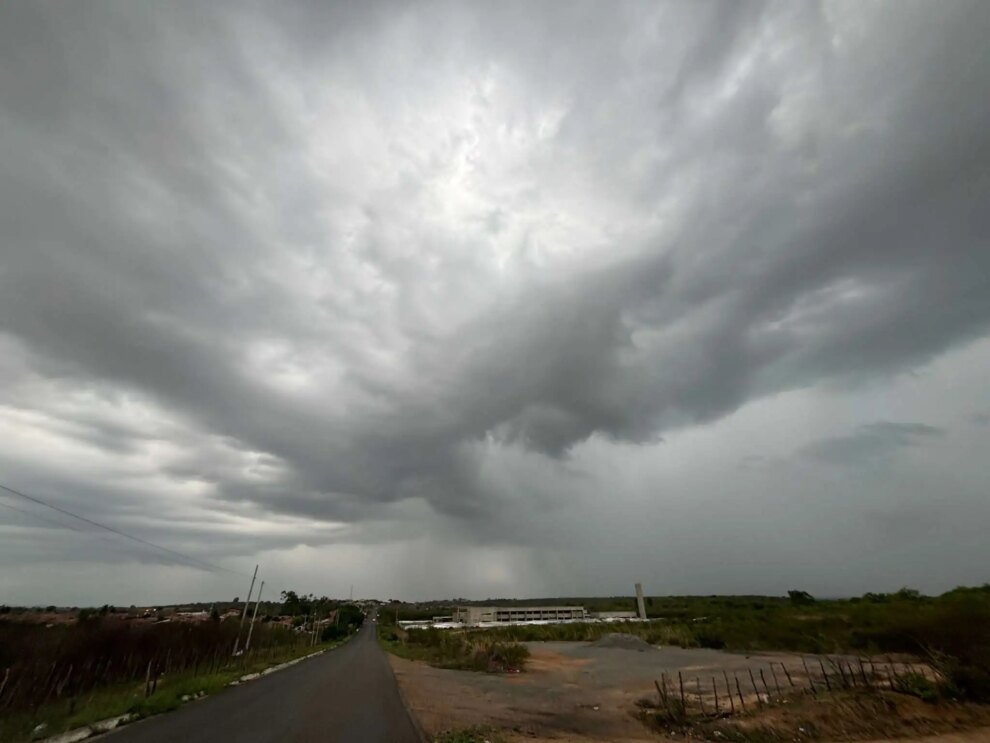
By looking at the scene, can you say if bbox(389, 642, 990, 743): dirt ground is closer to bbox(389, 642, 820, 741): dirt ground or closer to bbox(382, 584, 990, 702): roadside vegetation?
bbox(389, 642, 820, 741): dirt ground

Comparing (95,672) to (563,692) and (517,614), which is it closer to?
(563,692)

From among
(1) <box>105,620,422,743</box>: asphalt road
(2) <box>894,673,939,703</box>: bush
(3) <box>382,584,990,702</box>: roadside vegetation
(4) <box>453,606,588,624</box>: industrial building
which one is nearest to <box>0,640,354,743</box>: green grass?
(1) <box>105,620,422,743</box>: asphalt road

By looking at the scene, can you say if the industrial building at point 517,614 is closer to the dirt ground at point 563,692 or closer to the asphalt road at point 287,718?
the dirt ground at point 563,692

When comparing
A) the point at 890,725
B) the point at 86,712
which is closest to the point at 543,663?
the point at 890,725

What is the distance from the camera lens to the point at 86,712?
1816 cm

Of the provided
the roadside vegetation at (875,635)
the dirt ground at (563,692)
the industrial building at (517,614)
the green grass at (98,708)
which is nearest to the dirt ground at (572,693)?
the dirt ground at (563,692)

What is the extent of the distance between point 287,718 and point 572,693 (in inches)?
636

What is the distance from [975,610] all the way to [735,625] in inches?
1331

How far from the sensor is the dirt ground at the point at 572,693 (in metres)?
17.5

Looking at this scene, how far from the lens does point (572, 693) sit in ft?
88.6

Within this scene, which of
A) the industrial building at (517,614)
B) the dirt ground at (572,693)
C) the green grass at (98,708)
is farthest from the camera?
the industrial building at (517,614)

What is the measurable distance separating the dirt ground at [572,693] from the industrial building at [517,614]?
91387mm

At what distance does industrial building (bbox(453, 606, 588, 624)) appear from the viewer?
428ft

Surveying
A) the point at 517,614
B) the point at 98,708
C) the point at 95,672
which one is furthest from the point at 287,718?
the point at 517,614
